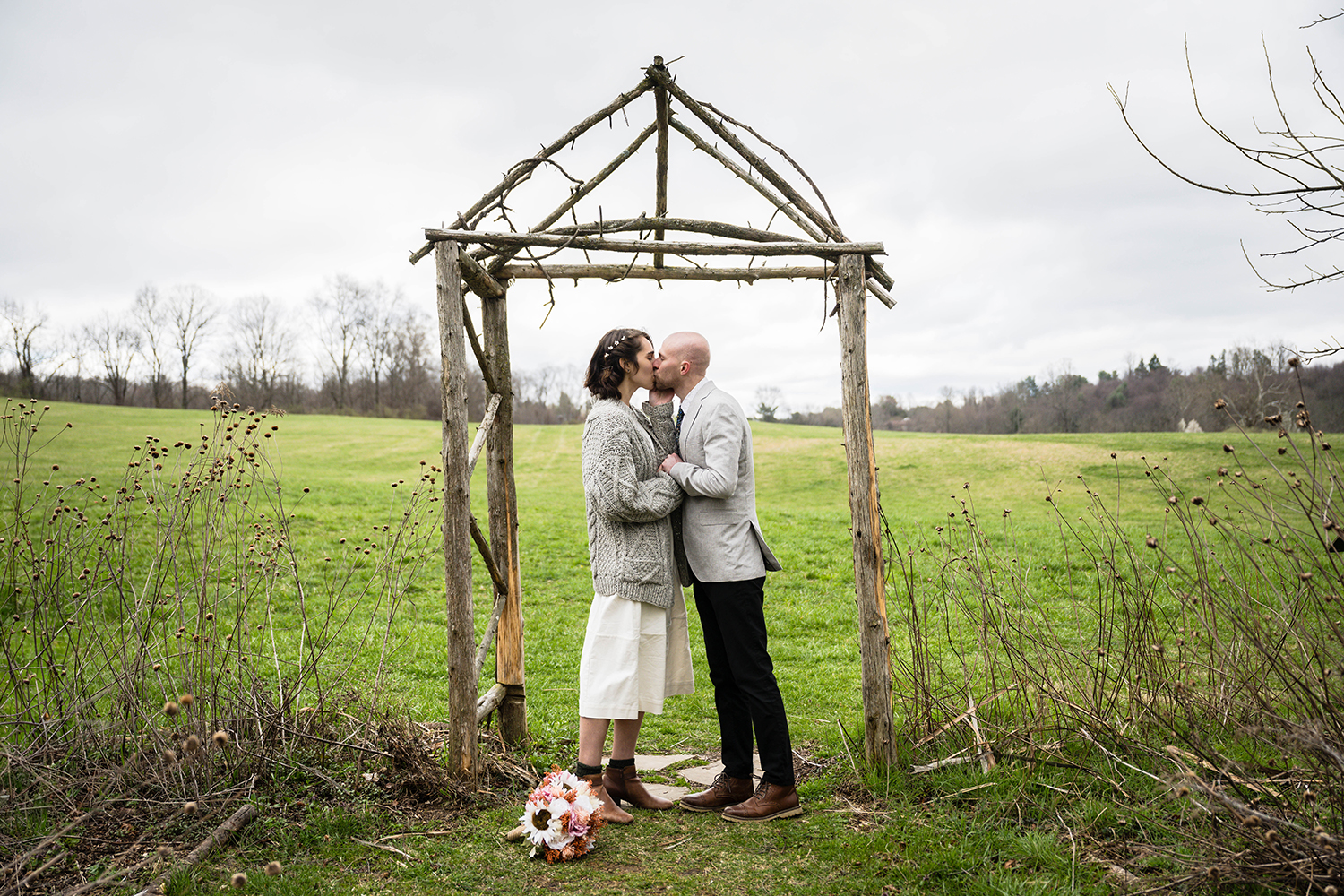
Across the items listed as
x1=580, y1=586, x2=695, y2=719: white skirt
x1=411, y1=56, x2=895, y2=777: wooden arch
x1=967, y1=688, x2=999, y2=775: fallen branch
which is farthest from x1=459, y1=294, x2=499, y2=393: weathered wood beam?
x1=967, y1=688, x2=999, y2=775: fallen branch

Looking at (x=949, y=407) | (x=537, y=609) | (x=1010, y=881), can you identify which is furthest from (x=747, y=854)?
(x=949, y=407)

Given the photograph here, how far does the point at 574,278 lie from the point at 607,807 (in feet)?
9.95

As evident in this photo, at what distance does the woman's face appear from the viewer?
13.3 ft

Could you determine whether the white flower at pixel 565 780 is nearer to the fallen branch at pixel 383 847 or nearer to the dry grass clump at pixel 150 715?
the fallen branch at pixel 383 847

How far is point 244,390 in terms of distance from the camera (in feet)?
151

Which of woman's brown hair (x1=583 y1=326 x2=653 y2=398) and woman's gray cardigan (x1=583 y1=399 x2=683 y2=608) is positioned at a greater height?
woman's brown hair (x1=583 y1=326 x2=653 y2=398)

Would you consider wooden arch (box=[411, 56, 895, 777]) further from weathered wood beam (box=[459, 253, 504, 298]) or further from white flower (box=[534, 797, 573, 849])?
white flower (box=[534, 797, 573, 849])

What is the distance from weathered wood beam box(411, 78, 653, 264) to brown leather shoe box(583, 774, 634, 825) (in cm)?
301

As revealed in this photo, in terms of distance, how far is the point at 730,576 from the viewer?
12.9 feet

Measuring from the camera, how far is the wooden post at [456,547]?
4156 millimetres

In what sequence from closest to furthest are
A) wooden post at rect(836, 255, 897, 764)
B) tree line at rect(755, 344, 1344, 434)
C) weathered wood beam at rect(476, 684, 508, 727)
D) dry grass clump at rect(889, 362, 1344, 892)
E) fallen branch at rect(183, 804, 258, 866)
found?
dry grass clump at rect(889, 362, 1344, 892) → fallen branch at rect(183, 804, 258, 866) → wooden post at rect(836, 255, 897, 764) → weathered wood beam at rect(476, 684, 508, 727) → tree line at rect(755, 344, 1344, 434)

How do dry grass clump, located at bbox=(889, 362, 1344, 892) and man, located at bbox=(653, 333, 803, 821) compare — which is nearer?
dry grass clump, located at bbox=(889, 362, 1344, 892)

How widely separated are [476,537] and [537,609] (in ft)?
19.8

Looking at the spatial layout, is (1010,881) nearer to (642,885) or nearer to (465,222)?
(642,885)
